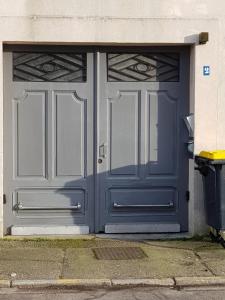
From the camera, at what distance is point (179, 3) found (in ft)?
27.6

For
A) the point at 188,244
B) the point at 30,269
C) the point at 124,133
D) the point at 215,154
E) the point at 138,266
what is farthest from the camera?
the point at 124,133

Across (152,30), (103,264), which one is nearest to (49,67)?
(152,30)

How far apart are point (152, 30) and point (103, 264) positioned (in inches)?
127

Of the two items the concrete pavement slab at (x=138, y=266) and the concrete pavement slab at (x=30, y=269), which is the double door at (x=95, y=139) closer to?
the concrete pavement slab at (x=138, y=266)

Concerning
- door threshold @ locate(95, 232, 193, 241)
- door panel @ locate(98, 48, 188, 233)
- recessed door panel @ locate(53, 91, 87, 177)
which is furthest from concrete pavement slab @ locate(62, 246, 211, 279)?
recessed door panel @ locate(53, 91, 87, 177)

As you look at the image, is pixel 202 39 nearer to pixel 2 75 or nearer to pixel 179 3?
pixel 179 3

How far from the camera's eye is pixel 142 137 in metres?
8.68

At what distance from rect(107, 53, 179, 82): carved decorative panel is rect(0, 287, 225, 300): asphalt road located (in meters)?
3.31

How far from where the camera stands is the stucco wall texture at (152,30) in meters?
8.29

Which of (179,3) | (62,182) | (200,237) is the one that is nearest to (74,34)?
(179,3)

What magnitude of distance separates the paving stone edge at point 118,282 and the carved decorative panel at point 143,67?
10.3ft

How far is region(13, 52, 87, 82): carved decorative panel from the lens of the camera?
338 inches

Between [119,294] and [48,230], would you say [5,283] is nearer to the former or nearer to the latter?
[119,294]

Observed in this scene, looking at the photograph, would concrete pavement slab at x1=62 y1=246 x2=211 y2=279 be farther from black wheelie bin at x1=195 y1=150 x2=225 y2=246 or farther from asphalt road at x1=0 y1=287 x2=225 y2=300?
black wheelie bin at x1=195 y1=150 x2=225 y2=246
